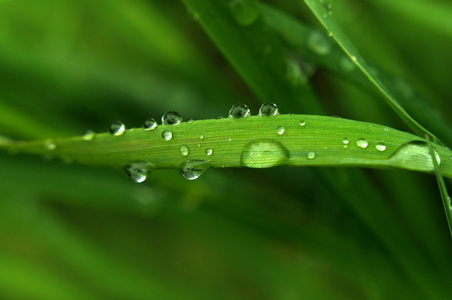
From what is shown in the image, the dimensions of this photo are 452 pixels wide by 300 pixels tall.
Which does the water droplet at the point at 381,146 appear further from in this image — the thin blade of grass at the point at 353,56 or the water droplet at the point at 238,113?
the water droplet at the point at 238,113

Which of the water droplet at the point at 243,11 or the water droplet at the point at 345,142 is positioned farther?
the water droplet at the point at 243,11

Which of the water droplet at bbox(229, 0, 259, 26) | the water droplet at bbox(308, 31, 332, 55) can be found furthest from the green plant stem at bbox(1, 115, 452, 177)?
the water droplet at bbox(308, 31, 332, 55)

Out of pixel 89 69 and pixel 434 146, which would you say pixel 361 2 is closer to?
pixel 89 69

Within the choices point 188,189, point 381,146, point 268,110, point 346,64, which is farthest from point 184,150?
point 188,189

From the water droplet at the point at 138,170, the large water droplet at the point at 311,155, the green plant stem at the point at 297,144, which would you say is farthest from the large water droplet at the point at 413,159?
the water droplet at the point at 138,170

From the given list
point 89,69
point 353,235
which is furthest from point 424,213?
point 89,69
